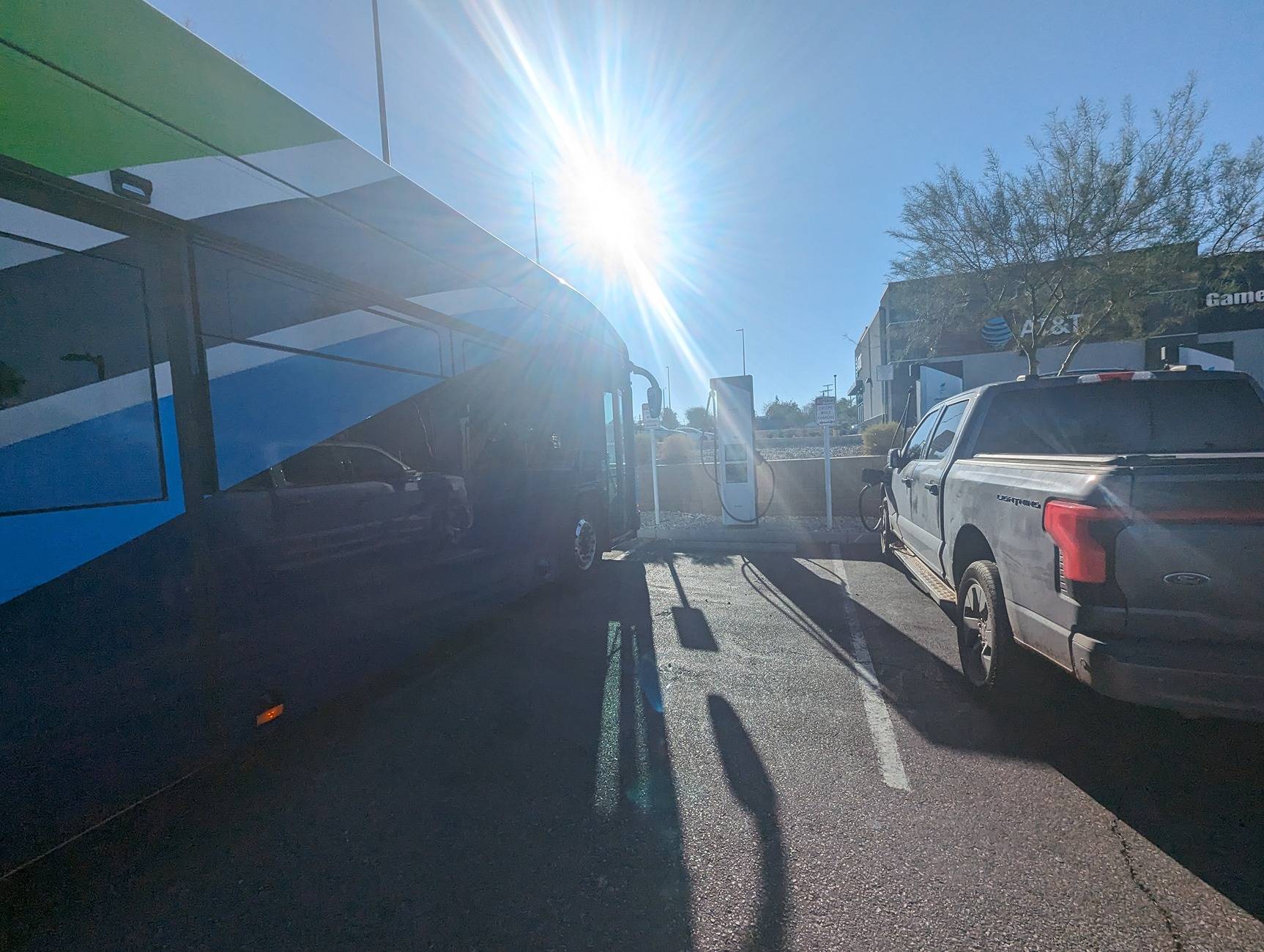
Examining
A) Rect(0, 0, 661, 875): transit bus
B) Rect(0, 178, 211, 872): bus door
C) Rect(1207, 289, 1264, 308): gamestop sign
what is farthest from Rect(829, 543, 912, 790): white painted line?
Rect(1207, 289, 1264, 308): gamestop sign

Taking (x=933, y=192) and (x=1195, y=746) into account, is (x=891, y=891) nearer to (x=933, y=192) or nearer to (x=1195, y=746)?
(x=1195, y=746)

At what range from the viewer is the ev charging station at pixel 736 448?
11352 millimetres

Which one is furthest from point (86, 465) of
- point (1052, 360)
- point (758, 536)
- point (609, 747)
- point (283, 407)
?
point (1052, 360)

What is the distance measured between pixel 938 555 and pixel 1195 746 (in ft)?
5.84

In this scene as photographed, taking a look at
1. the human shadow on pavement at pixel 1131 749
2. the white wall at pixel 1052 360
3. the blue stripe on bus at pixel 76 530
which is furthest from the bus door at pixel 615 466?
the white wall at pixel 1052 360

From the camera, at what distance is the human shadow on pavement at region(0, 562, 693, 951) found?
84.0 inches

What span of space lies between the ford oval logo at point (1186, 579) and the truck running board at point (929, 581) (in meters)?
1.71

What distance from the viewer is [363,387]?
11.9 feet

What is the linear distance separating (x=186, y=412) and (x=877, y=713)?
4.07 meters

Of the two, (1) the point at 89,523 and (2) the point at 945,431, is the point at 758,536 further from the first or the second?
(1) the point at 89,523

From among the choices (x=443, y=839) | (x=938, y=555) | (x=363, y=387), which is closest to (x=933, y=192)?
(x=938, y=555)

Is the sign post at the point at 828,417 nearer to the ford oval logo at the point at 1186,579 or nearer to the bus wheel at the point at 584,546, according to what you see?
the bus wheel at the point at 584,546

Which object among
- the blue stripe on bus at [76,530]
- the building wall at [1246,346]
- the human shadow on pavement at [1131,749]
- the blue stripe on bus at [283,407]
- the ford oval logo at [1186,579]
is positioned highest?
the building wall at [1246,346]

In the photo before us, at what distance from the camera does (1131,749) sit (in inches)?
124
